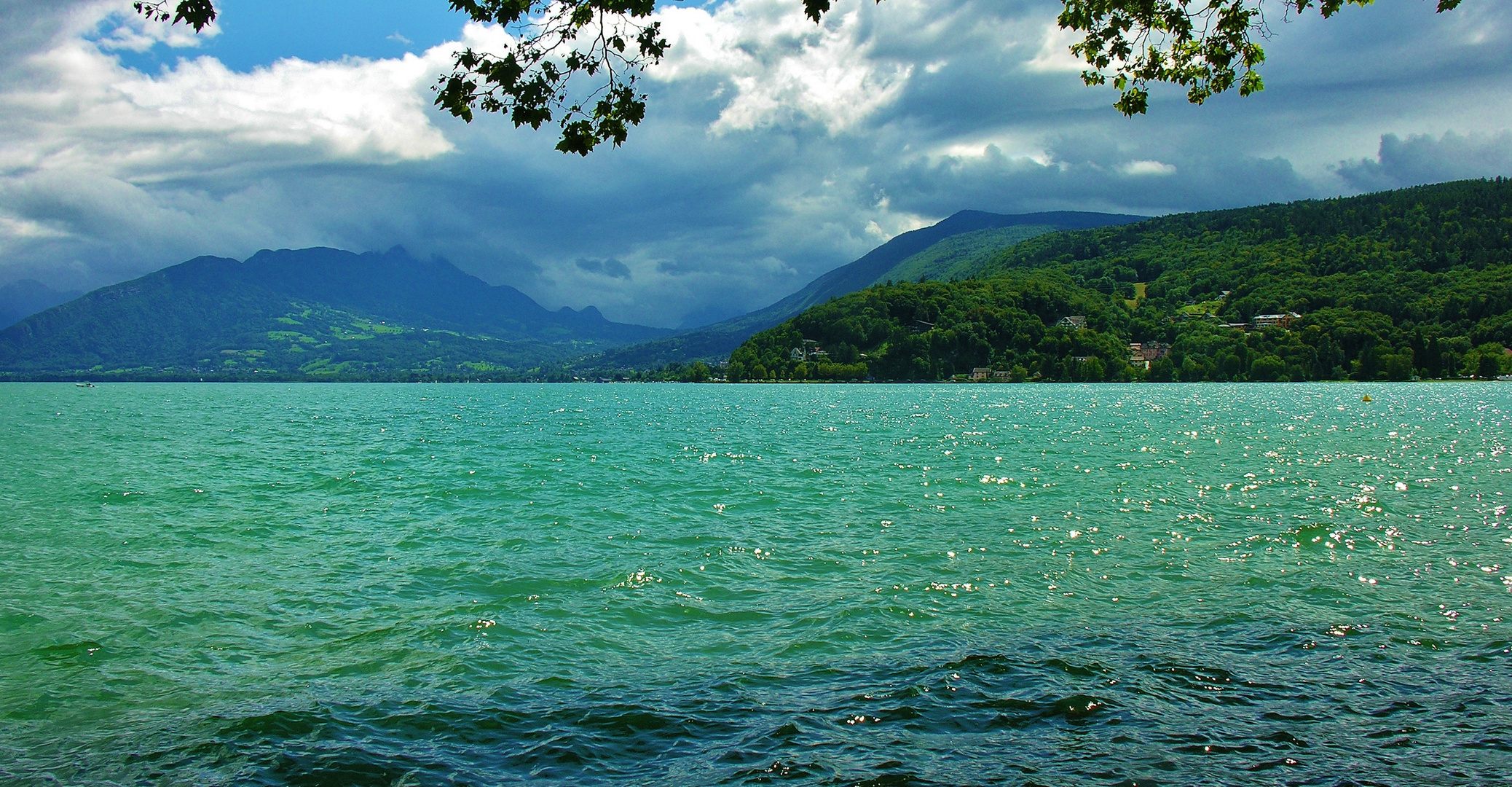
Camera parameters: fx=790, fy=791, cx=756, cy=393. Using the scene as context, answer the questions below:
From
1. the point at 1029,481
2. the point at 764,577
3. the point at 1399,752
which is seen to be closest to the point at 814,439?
the point at 1029,481

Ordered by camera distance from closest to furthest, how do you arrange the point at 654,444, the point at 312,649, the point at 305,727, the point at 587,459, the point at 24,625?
the point at 305,727 → the point at 312,649 → the point at 24,625 → the point at 587,459 → the point at 654,444

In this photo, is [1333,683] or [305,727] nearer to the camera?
[305,727]

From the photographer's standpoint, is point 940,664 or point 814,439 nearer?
point 940,664

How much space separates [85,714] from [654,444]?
44.7 m

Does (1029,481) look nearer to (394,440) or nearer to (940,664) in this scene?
(940,664)

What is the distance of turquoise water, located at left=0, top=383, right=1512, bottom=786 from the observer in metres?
9.68

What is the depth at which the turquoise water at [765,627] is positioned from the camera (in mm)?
9680

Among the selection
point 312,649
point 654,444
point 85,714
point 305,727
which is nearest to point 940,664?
point 305,727

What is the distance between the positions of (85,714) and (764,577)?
12.6 m

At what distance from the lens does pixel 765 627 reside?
15.3 m

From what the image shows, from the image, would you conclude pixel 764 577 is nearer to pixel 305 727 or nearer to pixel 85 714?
pixel 305 727

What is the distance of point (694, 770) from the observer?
9.17 meters

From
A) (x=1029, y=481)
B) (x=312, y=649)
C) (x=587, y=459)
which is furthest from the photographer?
(x=587, y=459)

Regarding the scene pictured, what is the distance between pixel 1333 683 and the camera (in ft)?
38.4
